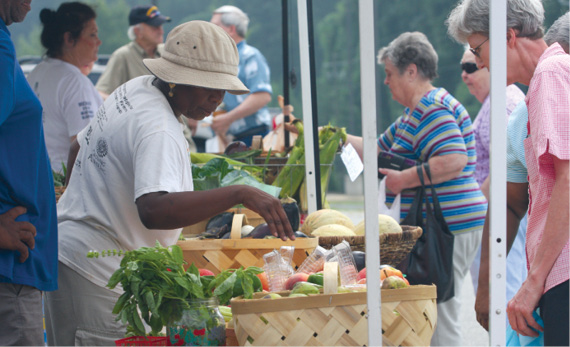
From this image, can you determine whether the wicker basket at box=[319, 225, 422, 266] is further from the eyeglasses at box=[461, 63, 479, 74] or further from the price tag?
the eyeglasses at box=[461, 63, 479, 74]

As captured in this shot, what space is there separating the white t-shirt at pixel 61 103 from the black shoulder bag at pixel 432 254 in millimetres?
2108

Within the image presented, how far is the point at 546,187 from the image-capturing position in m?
2.50

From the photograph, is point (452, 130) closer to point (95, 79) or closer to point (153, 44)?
point (153, 44)

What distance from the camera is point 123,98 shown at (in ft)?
8.54

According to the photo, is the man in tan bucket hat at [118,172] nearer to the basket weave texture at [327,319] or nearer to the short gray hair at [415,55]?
the basket weave texture at [327,319]

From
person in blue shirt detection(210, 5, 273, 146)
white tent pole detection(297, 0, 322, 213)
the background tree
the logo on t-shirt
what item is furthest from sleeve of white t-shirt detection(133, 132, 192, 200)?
the background tree

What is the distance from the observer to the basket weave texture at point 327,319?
6.59ft

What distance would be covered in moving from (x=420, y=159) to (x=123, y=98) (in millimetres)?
2487

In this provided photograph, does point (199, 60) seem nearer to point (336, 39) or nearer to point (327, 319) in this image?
point (327, 319)

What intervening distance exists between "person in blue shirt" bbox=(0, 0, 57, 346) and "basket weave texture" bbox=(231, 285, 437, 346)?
81 cm

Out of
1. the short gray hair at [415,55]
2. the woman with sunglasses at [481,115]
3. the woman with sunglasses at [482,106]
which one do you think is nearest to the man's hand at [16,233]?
the short gray hair at [415,55]

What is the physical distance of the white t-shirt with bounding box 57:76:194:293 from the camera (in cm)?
246

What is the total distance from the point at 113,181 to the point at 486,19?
151cm

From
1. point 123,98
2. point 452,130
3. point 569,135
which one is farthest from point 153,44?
point 569,135
